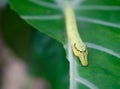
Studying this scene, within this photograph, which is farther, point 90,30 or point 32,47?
point 32,47

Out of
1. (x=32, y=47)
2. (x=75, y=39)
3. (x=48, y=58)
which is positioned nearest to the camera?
(x=75, y=39)

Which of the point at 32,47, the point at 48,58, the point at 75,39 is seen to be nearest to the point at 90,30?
the point at 75,39

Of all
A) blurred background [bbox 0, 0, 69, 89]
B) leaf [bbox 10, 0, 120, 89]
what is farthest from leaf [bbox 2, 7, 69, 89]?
leaf [bbox 10, 0, 120, 89]

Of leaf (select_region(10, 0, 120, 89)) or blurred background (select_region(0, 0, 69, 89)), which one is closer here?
leaf (select_region(10, 0, 120, 89))

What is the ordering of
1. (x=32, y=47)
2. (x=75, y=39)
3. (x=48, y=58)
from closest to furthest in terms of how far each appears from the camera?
(x=75, y=39) → (x=48, y=58) → (x=32, y=47)

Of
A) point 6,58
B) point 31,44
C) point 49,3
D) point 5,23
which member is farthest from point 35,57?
point 6,58

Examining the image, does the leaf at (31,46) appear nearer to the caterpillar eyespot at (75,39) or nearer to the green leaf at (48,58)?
the green leaf at (48,58)

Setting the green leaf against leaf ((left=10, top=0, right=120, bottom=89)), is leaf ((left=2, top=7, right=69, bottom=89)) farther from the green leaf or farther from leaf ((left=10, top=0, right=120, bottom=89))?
leaf ((left=10, top=0, right=120, bottom=89))

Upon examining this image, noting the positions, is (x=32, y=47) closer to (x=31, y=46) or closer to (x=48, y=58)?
(x=31, y=46)

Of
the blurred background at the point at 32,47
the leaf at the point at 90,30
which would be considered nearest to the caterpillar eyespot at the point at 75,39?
the leaf at the point at 90,30
